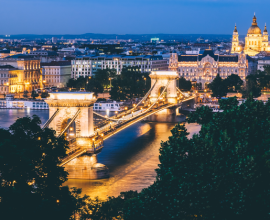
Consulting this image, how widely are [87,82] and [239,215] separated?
122 ft

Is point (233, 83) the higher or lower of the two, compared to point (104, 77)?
lower

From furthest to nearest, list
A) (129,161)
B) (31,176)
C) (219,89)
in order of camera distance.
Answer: (219,89)
(129,161)
(31,176)

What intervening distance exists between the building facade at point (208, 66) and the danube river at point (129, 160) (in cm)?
2732

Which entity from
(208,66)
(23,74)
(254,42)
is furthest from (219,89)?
(254,42)

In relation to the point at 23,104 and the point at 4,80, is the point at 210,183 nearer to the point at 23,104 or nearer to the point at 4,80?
the point at 23,104

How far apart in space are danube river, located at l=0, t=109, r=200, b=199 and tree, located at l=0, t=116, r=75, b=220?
10.2ft

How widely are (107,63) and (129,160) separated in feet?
130

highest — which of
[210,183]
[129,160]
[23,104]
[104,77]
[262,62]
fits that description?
[210,183]

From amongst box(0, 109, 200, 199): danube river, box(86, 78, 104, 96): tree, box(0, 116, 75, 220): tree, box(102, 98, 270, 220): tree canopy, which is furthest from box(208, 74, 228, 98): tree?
box(102, 98, 270, 220): tree canopy

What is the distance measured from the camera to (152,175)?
60.5 feet

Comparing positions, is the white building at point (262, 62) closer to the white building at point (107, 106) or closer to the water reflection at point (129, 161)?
the white building at point (107, 106)

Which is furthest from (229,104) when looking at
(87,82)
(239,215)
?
(87,82)

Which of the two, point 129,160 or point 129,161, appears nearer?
point 129,161

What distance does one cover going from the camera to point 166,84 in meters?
34.7
